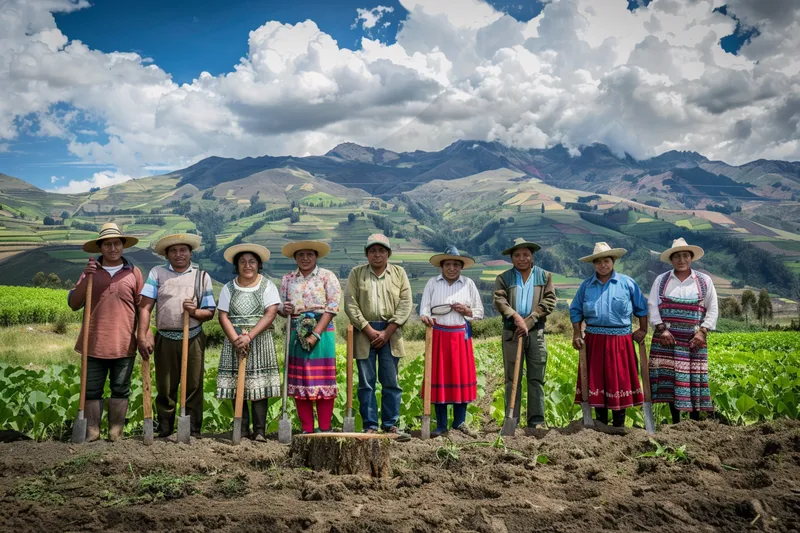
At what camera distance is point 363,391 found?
6.90 meters

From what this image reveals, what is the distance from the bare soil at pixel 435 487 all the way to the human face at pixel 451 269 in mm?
1753

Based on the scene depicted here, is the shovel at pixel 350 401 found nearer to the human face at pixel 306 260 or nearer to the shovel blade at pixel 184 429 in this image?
the human face at pixel 306 260

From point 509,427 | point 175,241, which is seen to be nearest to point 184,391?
point 175,241

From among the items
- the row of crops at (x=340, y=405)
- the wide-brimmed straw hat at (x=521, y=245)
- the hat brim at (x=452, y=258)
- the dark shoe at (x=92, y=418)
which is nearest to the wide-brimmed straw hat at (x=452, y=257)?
the hat brim at (x=452, y=258)

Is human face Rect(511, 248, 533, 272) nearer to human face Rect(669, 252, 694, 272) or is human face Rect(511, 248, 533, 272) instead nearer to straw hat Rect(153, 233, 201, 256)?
human face Rect(669, 252, 694, 272)

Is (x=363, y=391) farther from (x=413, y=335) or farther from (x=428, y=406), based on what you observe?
(x=413, y=335)

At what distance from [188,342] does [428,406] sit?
2.44 meters

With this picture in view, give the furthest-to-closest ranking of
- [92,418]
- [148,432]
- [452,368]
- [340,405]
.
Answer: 1. [340,405]
2. [452,368]
3. [92,418]
4. [148,432]

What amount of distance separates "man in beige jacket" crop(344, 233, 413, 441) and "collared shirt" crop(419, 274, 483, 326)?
0.72 ft

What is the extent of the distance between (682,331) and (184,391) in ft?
16.4

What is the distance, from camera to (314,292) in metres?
6.76

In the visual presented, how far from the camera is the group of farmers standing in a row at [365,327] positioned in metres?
6.60

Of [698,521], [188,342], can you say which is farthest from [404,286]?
[698,521]

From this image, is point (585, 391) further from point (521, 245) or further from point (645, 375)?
point (521, 245)
